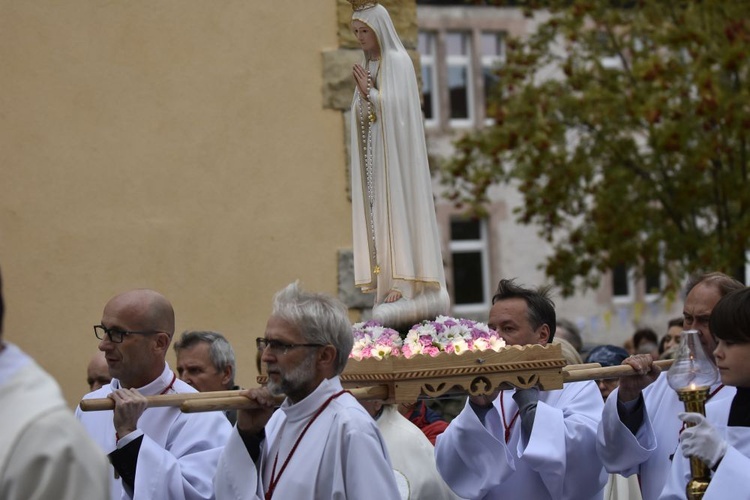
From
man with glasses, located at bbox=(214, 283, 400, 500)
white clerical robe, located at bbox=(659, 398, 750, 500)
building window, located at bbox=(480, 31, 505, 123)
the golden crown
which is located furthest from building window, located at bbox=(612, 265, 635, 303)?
man with glasses, located at bbox=(214, 283, 400, 500)

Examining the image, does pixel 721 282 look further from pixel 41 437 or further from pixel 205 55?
pixel 205 55

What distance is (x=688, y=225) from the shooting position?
595 inches

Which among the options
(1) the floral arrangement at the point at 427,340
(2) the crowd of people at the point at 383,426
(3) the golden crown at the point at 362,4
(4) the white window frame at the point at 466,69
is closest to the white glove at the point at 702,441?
(2) the crowd of people at the point at 383,426

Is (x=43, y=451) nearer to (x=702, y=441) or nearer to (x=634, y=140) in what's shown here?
(x=702, y=441)

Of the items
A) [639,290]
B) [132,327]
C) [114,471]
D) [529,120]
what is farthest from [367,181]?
[639,290]

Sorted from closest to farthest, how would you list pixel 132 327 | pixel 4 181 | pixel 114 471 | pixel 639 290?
pixel 114 471
pixel 132 327
pixel 4 181
pixel 639 290

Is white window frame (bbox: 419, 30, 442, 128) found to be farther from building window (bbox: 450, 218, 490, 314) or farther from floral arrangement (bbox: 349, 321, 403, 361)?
floral arrangement (bbox: 349, 321, 403, 361)

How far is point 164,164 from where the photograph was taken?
9.01 metres

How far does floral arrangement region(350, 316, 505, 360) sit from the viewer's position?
5.33 m

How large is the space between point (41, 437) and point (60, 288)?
596cm

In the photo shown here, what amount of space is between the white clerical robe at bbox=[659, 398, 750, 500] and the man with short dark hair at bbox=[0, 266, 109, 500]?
2272 millimetres

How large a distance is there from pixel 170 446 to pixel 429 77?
1901cm

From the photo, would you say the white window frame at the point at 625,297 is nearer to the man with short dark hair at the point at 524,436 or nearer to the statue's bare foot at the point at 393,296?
the man with short dark hair at the point at 524,436

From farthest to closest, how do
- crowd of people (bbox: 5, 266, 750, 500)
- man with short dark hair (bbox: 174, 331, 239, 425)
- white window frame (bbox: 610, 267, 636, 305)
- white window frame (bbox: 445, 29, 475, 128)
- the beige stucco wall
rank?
white window frame (bbox: 610, 267, 636, 305) < white window frame (bbox: 445, 29, 475, 128) < the beige stucco wall < man with short dark hair (bbox: 174, 331, 239, 425) < crowd of people (bbox: 5, 266, 750, 500)
